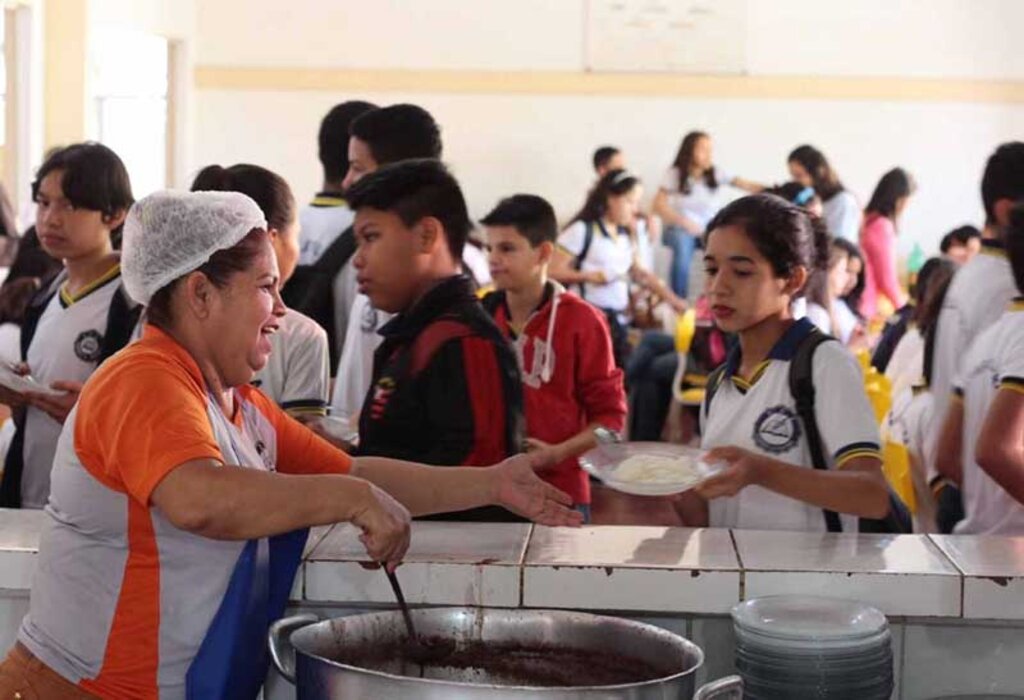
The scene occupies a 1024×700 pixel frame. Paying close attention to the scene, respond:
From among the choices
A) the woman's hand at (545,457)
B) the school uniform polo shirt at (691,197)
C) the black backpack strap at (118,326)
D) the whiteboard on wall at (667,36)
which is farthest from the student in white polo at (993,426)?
the whiteboard on wall at (667,36)

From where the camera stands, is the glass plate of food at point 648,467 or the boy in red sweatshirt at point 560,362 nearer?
the glass plate of food at point 648,467

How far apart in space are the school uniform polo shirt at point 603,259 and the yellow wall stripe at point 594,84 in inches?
171

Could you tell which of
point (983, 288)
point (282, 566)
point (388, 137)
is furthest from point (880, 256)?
point (282, 566)

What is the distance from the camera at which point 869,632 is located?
1965 millimetres

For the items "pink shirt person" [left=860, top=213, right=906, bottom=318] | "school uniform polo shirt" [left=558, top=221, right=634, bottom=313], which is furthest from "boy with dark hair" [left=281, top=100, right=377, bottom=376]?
"pink shirt person" [left=860, top=213, right=906, bottom=318]

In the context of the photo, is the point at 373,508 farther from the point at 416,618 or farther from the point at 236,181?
the point at 236,181

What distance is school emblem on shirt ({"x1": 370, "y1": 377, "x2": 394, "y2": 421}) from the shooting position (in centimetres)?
266

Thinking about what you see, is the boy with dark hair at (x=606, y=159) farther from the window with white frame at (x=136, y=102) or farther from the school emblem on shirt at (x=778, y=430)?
the school emblem on shirt at (x=778, y=430)

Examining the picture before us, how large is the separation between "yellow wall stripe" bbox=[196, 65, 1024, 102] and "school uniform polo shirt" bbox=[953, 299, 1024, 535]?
9451 millimetres

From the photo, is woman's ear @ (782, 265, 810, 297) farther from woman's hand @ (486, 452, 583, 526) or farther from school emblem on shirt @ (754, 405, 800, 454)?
woman's hand @ (486, 452, 583, 526)

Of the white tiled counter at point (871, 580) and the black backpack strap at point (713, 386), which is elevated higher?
the black backpack strap at point (713, 386)

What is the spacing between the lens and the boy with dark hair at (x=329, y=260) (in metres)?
3.91

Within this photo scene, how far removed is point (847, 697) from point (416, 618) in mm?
538

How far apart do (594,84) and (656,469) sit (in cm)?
1028
